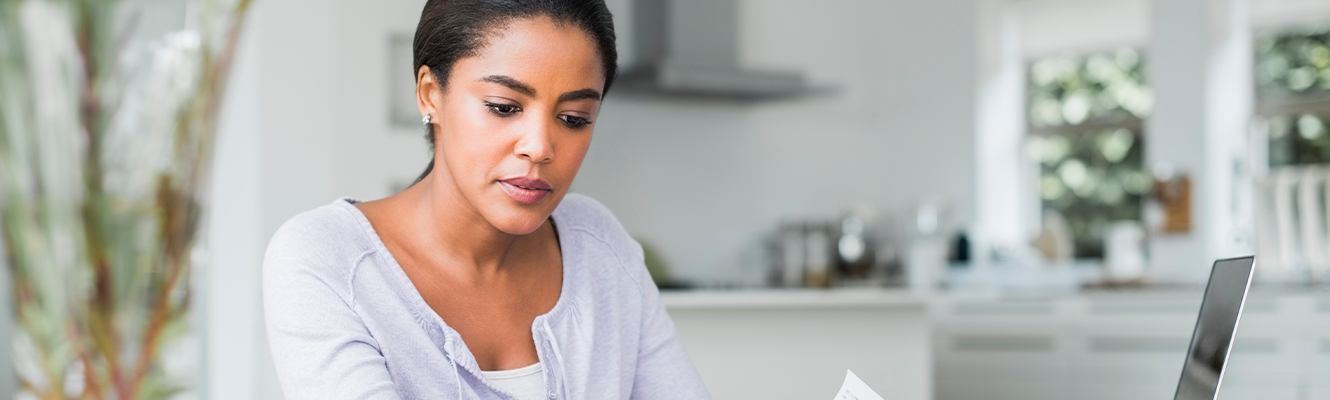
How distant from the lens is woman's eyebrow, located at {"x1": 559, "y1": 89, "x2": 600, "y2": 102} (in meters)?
0.92

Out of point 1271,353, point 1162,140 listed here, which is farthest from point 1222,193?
point 1271,353

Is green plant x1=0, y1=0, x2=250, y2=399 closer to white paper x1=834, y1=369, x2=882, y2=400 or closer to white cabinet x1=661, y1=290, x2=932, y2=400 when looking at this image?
white paper x1=834, y1=369, x2=882, y2=400

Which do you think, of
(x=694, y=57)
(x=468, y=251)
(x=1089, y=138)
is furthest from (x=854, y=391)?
(x=1089, y=138)

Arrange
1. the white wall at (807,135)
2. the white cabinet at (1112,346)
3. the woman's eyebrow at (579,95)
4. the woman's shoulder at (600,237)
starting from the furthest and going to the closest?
the white wall at (807,135)
the white cabinet at (1112,346)
the woman's shoulder at (600,237)
the woman's eyebrow at (579,95)

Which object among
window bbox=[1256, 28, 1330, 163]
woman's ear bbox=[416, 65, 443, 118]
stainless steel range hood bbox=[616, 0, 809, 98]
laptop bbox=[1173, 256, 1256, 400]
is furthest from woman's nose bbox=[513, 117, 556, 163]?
window bbox=[1256, 28, 1330, 163]

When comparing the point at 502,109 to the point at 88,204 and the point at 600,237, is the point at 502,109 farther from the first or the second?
the point at 88,204

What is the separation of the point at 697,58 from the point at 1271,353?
232 centimetres

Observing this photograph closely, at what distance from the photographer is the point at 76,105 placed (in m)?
1.24

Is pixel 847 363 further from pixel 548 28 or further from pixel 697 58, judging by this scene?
pixel 697 58

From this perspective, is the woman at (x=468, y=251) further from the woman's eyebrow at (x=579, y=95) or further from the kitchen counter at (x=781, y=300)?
the kitchen counter at (x=781, y=300)

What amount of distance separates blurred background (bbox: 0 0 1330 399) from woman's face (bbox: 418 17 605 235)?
1357 millimetres

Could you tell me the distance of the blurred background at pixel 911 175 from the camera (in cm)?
224

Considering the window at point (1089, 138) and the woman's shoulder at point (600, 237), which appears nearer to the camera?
the woman's shoulder at point (600, 237)

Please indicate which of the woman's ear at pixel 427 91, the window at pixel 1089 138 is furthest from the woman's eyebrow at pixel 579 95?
the window at pixel 1089 138
